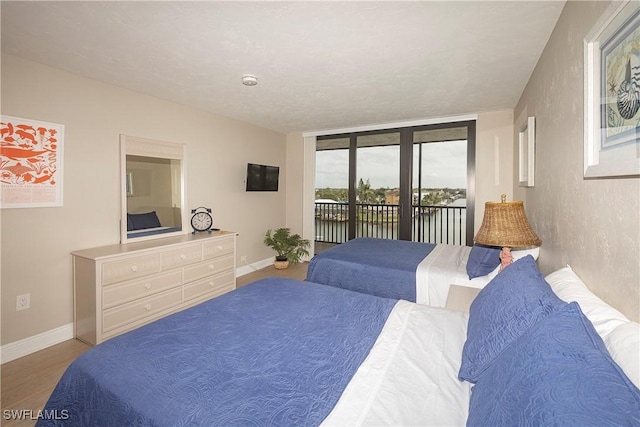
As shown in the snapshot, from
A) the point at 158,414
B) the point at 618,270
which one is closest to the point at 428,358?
the point at 618,270

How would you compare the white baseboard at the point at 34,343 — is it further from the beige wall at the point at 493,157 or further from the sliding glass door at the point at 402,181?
the beige wall at the point at 493,157

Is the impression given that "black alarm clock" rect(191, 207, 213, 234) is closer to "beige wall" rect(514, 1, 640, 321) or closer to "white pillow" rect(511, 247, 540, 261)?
"white pillow" rect(511, 247, 540, 261)

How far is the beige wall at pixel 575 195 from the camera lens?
103 centimetres

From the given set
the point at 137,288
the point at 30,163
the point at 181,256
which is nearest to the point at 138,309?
the point at 137,288

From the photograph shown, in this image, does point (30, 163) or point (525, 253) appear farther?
point (30, 163)

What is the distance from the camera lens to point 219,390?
3.39ft

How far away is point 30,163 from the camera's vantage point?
249cm

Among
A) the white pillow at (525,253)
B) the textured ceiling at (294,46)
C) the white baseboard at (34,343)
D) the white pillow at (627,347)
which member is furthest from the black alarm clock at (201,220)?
the white pillow at (627,347)

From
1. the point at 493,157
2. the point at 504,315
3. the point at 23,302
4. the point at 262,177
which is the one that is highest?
the point at 493,157

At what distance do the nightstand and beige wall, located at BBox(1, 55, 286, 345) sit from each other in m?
3.29

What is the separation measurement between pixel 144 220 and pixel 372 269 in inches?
105

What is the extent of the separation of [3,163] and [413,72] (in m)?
3.53

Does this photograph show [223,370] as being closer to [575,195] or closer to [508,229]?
[508,229]

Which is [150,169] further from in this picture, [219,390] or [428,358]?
[428,358]
